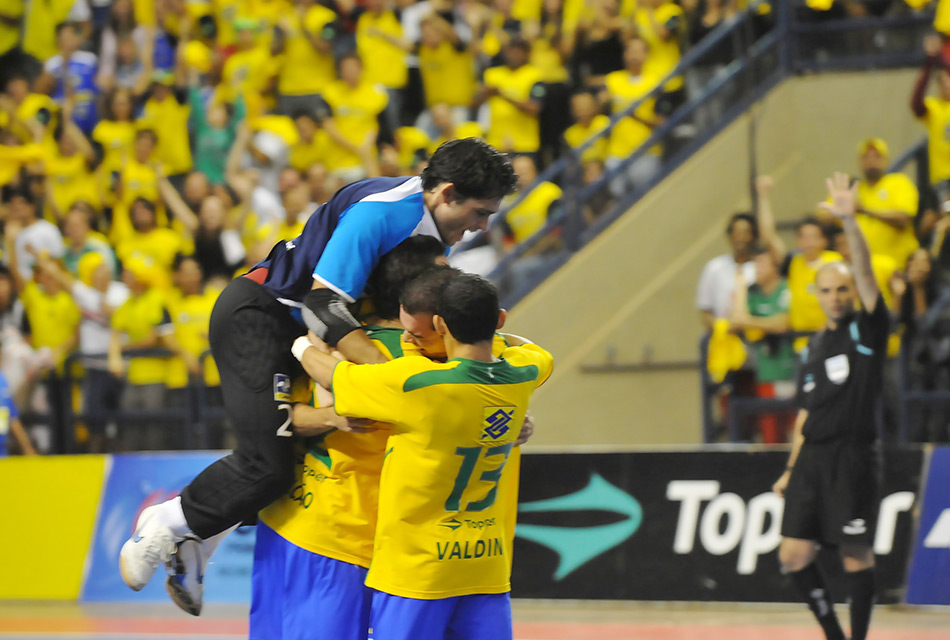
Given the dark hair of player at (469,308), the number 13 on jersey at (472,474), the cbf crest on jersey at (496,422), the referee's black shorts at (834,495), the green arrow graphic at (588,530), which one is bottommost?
the green arrow graphic at (588,530)

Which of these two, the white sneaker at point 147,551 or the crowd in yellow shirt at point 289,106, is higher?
the crowd in yellow shirt at point 289,106

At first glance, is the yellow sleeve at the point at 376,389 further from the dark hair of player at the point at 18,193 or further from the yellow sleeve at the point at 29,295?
the dark hair of player at the point at 18,193

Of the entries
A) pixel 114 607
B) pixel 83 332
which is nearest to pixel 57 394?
pixel 83 332

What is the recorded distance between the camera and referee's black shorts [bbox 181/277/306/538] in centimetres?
488

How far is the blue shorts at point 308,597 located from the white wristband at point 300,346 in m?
0.76

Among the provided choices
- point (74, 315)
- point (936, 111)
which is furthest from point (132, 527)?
point (936, 111)

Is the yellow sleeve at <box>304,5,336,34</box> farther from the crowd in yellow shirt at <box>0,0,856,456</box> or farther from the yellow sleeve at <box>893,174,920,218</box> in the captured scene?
Result: the yellow sleeve at <box>893,174,920,218</box>

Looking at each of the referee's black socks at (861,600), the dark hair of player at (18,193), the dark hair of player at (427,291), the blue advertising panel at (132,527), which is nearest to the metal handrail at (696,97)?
the blue advertising panel at (132,527)

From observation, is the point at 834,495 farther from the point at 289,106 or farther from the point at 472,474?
the point at 289,106

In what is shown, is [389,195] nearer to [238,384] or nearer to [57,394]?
[238,384]

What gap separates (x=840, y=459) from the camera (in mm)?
7590

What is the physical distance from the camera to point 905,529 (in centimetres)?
920

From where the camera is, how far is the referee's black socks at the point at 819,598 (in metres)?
7.55

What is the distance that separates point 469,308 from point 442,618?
1.05 meters
